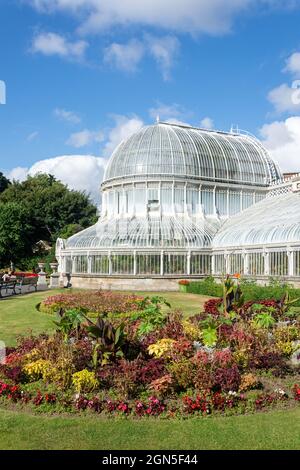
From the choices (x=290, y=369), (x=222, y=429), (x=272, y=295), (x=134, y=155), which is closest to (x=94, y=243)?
(x=134, y=155)

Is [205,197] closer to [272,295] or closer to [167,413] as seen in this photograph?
[272,295]

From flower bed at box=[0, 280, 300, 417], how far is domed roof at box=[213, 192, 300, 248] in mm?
16063

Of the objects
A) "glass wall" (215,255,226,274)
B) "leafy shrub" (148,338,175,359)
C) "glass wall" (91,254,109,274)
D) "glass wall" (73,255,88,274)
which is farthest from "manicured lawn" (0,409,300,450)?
"glass wall" (73,255,88,274)

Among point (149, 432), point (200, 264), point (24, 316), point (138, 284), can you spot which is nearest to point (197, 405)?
point (149, 432)

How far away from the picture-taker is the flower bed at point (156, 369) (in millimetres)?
8961

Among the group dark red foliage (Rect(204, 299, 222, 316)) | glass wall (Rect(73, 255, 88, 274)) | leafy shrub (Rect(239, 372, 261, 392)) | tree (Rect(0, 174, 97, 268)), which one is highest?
tree (Rect(0, 174, 97, 268))

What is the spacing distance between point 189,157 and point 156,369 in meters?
33.4

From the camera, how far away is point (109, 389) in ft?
31.8

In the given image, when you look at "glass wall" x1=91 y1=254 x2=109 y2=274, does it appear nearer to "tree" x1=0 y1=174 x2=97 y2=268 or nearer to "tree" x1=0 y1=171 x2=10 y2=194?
"tree" x1=0 y1=174 x2=97 y2=268

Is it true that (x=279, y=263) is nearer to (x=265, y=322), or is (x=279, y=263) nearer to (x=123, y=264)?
(x=123, y=264)

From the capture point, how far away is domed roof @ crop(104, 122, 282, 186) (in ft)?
137

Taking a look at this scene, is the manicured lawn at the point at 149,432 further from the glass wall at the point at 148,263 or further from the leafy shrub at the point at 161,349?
the glass wall at the point at 148,263
